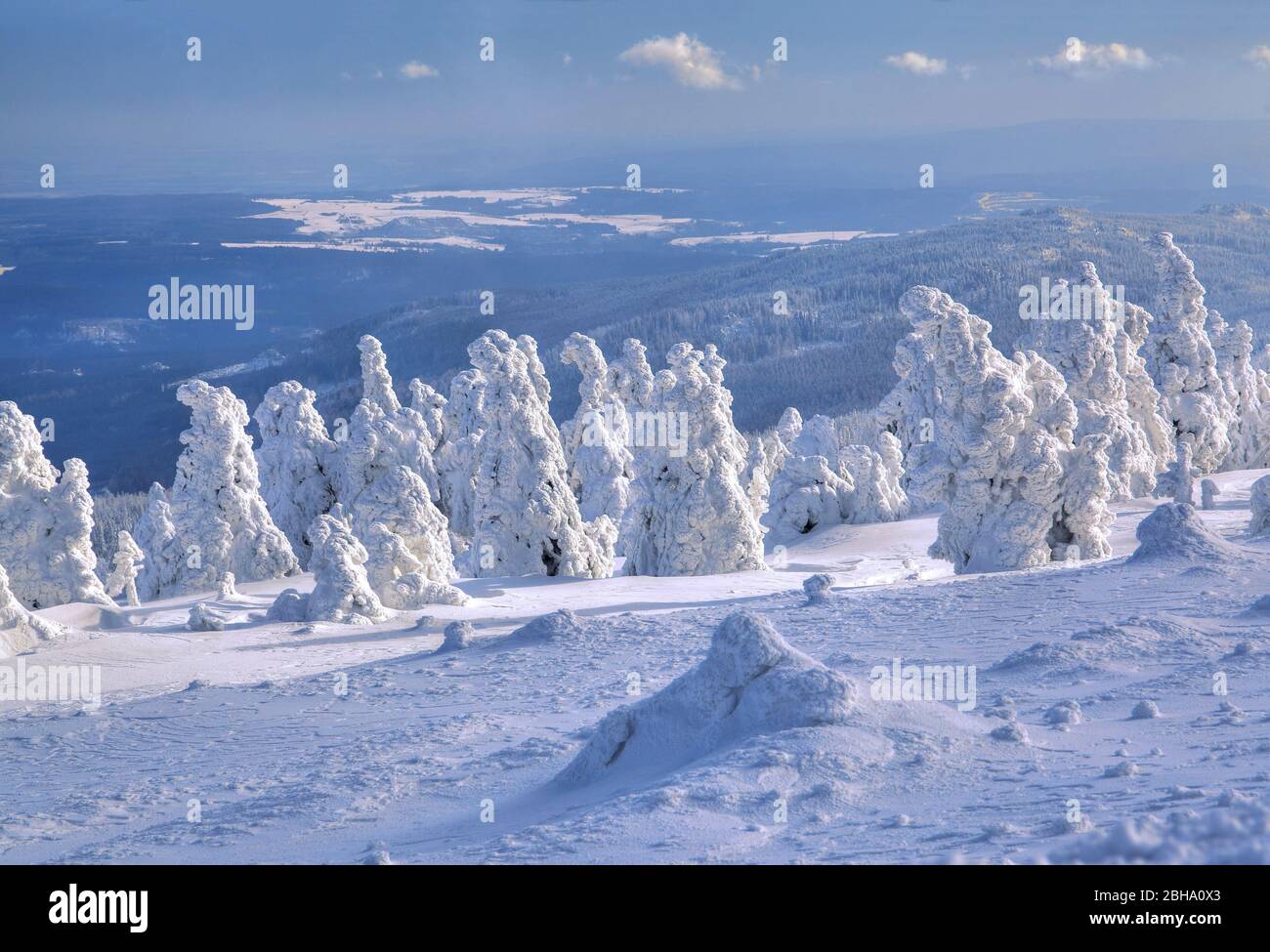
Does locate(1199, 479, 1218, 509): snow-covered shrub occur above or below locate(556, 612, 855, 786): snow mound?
below

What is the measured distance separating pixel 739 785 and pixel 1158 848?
10.3 ft

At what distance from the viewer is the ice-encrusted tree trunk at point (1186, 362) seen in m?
38.8

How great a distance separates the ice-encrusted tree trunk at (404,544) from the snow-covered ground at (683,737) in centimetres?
184

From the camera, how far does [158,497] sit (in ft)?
99.2

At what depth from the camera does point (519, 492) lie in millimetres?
26062

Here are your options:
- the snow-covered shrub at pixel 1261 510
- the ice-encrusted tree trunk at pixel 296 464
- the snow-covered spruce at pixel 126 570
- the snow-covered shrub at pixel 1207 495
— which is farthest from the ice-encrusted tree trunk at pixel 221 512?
the snow-covered shrub at pixel 1207 495

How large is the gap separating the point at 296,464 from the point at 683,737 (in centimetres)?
2415

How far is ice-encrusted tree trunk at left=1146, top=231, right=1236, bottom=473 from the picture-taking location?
3878cm

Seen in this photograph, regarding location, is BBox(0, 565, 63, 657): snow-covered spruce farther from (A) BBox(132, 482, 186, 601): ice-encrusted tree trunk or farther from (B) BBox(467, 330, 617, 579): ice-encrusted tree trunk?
(A) BBox(132, 482, 186, 601): ice-encrusted tree trunk

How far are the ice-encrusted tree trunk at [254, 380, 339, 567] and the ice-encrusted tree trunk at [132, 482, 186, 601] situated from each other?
2889 millimetres

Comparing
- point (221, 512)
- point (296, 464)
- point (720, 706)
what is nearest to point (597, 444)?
point (296, 464)

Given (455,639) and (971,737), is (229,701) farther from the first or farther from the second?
(971,737)

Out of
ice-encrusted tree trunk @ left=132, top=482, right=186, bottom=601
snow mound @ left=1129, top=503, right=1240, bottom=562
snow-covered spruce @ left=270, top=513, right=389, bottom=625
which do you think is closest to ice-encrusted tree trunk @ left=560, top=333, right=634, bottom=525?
ice-encrusted tree trunk @ left=132, top=482, right=186, bottom=601

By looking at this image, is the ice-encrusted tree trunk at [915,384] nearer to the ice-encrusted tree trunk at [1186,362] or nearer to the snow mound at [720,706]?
the ice-encrusted tree trunk at [1186,362]
